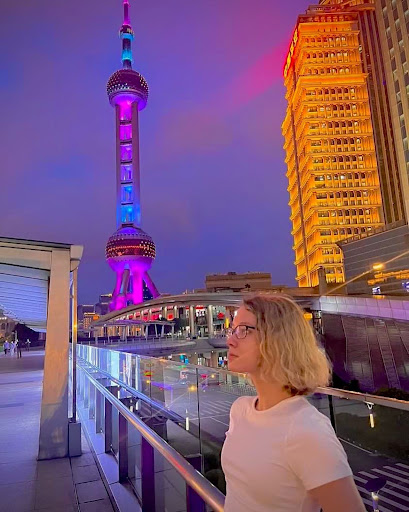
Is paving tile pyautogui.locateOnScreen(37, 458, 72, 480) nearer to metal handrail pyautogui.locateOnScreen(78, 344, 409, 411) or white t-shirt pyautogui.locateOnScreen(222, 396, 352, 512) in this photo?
metal handrail pyautogui.locateOnScreen(78, 344, 409, 411)

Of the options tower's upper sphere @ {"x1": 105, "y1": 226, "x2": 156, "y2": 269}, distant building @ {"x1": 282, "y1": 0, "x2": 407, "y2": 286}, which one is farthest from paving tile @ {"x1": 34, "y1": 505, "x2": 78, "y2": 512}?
tower's upper sphere @ {"x1": 105, "y1": 226, "x2": 156, "y2": 269}

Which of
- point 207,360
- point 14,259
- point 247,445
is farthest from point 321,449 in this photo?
point 207,360

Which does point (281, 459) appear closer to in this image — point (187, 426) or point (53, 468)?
point (187, 426)

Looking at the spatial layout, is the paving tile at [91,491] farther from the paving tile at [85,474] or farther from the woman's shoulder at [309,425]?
the woman's shoulder at [309,425]

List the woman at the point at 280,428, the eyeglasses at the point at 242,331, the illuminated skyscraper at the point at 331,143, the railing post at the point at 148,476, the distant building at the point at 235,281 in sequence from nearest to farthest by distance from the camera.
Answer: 1. the woman at the point at 280,428
2. the eyeglasses at the point at 242,331
3. the railing post at the point at 148,476
4. the illuminated skyscraper at the point at 331,143
5. the distant building at the point at 235,281

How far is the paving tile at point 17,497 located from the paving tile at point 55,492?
0.06m

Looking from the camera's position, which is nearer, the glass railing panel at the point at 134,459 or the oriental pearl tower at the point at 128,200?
the glass railing panel at the point at 134,459

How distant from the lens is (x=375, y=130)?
88125 mm

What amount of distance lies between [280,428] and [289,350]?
0.26 metres

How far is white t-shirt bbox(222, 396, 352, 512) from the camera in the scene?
102 cm

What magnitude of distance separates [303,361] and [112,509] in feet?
10.9

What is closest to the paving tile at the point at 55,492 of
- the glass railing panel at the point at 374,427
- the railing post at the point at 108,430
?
the railing post at the point at 108,430

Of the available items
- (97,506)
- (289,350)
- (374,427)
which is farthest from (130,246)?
(289,350)

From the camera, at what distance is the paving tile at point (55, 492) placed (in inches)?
157
